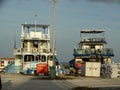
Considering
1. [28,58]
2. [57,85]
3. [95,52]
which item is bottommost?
[57,85]

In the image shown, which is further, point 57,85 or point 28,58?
point 28,58

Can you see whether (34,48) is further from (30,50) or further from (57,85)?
(57,85)

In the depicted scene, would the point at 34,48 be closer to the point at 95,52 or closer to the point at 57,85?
the point at 95,52

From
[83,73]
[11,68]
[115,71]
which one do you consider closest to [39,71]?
[83,73]

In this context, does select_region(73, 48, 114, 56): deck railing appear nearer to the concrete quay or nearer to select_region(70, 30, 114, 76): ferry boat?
select_region(70, 30, 114, 76): ferry boat

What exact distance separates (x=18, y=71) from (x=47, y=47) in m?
7.03

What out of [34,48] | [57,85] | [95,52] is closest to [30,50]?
[34,48]

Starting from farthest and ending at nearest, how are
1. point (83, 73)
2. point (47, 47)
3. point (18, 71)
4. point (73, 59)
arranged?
point (73, 59) < point (47, 47) < point (18, 71) < point (83, 73)

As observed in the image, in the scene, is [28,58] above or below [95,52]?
below

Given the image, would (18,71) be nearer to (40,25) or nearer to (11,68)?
(11,68)

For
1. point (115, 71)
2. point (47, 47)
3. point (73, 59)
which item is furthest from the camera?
point (73, 59)

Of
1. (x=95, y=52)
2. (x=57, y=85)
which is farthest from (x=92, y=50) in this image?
(x=57, y=85)

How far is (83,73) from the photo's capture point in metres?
41.5

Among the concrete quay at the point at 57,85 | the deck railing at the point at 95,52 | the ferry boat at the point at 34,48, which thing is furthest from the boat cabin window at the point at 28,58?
the concrete quay at the point at 57,85
